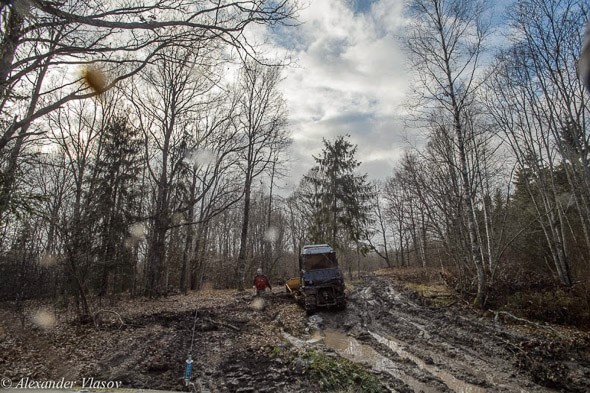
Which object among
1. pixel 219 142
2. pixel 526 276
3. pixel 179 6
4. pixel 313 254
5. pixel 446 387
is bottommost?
pixel 446 387

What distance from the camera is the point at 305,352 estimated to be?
8625 millimetres

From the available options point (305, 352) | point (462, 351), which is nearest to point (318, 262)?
point (305, 352)

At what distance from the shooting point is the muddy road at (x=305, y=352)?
268 inches

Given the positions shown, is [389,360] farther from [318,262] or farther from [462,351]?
[318,262]

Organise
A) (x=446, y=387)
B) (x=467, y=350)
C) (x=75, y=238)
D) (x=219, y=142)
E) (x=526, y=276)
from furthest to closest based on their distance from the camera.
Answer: (x=219, y=142), (x=526, y=276), (x=75, y=238), (x=467, y=350), (x=446, y=387)

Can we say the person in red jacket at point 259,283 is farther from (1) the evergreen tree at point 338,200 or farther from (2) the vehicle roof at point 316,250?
(1) the evergreen tree at point 338,200

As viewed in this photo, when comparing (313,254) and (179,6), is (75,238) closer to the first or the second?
(179,6)

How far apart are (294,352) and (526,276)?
40.8 feet

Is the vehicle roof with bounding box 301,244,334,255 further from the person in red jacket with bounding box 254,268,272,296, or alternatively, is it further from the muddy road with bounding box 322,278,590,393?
the muddy road with bounding box 322,278,590,393

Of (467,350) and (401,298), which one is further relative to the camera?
(401,298)

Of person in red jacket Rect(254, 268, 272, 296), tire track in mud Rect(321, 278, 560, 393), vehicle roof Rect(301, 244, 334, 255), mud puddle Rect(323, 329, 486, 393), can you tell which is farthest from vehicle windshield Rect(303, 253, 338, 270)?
mud puddle Rect(323, 329, 486, 393)

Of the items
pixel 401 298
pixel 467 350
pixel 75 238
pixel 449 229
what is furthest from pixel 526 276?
pixel 75 238

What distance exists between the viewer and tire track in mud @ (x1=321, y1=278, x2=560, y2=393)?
7012 mm

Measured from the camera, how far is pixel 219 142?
71.6 ft
